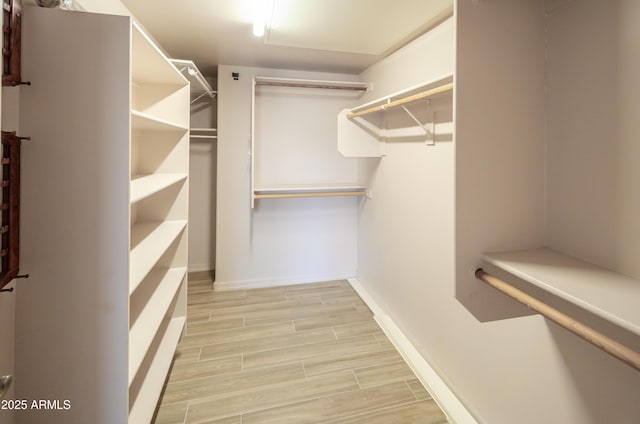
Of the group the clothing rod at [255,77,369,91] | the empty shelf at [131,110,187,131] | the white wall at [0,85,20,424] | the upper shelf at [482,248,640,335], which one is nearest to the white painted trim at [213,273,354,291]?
the empty shelf at [131,110,187,131]

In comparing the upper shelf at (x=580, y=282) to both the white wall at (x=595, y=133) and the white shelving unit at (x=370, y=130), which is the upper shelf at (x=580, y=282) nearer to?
the white wall at (x=595, y=133)

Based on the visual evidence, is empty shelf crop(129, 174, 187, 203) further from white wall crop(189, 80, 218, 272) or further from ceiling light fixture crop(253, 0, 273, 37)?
white wall crop(189, 80, 218, 272)

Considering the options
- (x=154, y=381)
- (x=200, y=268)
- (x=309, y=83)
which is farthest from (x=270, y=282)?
(x=309, y=83)

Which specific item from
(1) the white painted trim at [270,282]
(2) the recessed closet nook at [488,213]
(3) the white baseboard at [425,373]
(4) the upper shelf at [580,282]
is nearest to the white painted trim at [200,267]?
(1) the white painted trim at [270,282]

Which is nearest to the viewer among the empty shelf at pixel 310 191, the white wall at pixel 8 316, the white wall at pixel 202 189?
the white wall at pixel 8 316

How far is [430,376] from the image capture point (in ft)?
6.95

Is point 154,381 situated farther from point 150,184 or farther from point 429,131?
point 429,131

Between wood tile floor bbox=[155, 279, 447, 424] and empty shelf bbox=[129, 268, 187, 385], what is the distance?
1.71 feet

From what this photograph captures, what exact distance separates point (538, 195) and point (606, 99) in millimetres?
368

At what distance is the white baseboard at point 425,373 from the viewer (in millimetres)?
1832

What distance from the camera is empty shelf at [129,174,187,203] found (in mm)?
1501

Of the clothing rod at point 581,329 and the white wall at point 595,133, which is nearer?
the clothing rod at point 581,329

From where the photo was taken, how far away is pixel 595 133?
1.06m

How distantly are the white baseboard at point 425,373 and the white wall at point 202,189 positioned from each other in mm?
2180
